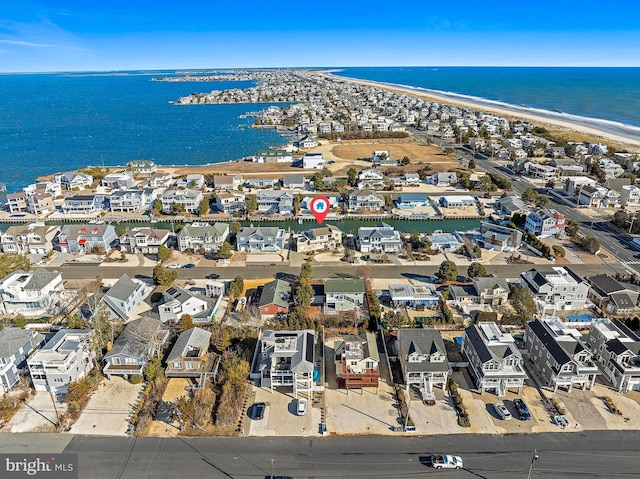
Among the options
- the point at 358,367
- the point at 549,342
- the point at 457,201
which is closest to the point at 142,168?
the point at 457,201

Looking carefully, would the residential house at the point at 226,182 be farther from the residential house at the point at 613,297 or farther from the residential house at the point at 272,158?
the residential house at the point at 613,297

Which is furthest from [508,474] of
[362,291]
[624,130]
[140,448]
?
[624,130]

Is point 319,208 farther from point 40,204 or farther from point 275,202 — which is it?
point 40,204

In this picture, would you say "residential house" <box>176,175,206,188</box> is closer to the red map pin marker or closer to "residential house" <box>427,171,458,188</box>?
the red map pin marker

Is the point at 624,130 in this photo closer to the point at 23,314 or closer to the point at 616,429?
the point at 616,429

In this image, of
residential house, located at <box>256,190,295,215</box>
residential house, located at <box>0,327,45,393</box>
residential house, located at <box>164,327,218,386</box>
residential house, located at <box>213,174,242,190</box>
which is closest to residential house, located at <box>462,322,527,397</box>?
residential house, located at <box>164,327,218,386</box>
